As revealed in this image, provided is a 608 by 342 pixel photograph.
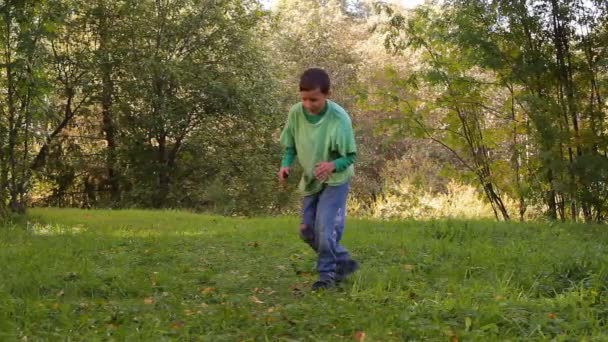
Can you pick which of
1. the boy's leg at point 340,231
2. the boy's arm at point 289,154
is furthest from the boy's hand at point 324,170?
the boy's arm at point 289,154

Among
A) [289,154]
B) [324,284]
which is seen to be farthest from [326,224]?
[289,154]

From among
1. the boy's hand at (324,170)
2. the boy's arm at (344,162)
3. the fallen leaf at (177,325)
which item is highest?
the boy's arm at (344,162)

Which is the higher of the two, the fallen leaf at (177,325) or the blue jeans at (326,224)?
the blue jeans at (326,224)

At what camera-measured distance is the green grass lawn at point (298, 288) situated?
3.84 m

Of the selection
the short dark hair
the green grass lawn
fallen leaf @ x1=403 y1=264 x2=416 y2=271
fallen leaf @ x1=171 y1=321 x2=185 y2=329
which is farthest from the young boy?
fallen leaf @ x1=171 y1=321 x2=185 y2=329

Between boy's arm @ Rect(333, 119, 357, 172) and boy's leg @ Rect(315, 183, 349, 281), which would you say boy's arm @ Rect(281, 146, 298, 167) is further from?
boy's arm @ Rect(333, 119, 357, 172)

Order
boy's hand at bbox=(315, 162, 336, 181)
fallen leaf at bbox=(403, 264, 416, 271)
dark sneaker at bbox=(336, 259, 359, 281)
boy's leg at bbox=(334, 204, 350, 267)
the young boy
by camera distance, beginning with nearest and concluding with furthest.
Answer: boy's hand at bbox=(315, 162, 336, 181) < the young boy < boy's leg at bbox=(334, 204, 350, 267) < dark sneaker at bbox=(336, 259, 359, 281) < fallen leaf at bbox=(403, 264, 416, 271)

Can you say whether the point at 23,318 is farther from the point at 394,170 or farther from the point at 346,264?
the point at 394,170

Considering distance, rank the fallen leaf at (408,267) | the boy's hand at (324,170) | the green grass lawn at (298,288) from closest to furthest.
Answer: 1. the green grass lawn at (298,288)
2. the boy's hand at (324,170)
3. the fallen leaf at (408,267)

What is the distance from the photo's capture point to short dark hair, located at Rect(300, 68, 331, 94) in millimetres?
5023

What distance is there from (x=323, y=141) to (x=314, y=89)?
423mm

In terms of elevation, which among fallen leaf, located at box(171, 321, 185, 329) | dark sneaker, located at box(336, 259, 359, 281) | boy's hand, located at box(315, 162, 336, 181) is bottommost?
fallen leaf, located at box(171, 321, 185, 329)

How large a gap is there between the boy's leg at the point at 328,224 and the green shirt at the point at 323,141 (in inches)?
3.4

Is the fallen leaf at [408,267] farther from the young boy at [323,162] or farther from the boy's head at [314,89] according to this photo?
the boy's head at [314,89]
